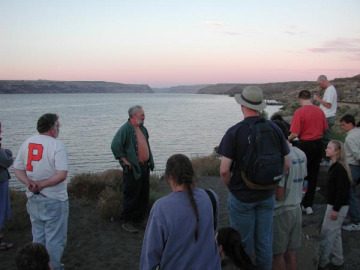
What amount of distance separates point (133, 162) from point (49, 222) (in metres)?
2.23

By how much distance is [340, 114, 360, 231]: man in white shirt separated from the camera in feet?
20.6

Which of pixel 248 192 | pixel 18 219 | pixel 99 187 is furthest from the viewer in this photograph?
pixel 99 187

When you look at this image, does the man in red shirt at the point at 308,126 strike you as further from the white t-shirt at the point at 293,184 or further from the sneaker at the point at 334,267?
the white t-shirt at the point at 293,184

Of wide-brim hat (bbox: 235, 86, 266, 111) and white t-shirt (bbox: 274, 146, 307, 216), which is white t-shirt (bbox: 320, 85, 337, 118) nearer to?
white t-shirt (bbox: 274, 146, 307, 216)

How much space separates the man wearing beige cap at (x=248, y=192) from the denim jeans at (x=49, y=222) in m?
2.02

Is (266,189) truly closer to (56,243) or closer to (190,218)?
(190,218)

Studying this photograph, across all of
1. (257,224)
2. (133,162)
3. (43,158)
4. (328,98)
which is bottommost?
(257,224)

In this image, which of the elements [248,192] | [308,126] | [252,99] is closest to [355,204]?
[308,126]

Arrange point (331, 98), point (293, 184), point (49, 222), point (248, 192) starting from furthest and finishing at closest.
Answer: point (331, 98) → point (49, 222) → point (293, 184) → point (248, 192)

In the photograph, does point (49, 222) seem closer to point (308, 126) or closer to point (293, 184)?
point (293, 184)

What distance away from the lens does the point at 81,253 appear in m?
6.02

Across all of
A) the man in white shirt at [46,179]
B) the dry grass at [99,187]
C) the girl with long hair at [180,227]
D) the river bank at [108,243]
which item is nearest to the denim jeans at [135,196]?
the river bank at [108,243]

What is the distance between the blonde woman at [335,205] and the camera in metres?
5.08

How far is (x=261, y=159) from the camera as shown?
356 centimetres
